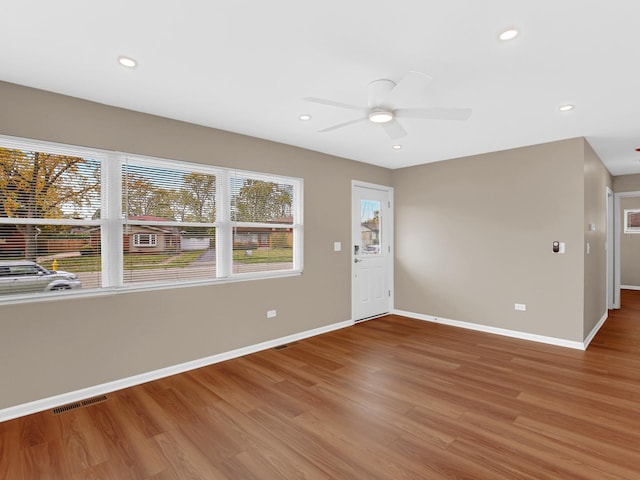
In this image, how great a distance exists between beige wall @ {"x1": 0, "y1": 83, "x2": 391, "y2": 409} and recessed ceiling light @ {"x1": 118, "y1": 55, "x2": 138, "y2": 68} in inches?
35.9

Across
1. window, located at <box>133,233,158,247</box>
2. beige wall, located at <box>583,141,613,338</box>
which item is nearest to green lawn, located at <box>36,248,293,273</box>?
window, located at <box>133,233,158,247</box>

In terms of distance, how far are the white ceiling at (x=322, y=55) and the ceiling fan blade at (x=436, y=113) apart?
0.87 feet

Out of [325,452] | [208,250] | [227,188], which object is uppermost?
[227,188]

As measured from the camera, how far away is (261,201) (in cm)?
424

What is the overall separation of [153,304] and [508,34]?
11.8ft

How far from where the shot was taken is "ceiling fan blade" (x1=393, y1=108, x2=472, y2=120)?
2.48 meters

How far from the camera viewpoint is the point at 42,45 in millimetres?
2164

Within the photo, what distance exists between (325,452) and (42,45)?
3.21 m

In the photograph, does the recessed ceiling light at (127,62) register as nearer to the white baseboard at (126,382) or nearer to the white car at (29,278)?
the white car at (29,278)

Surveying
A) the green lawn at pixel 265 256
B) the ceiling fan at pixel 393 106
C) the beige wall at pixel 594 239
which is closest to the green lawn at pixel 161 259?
the green lawn at pixel 265 256

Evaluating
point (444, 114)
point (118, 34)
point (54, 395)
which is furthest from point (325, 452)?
point (118, 34)

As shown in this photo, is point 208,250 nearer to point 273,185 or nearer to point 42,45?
point 273,185

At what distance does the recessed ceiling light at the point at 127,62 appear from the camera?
231 cm

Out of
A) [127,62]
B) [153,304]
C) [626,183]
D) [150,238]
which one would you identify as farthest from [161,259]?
[626,183]
